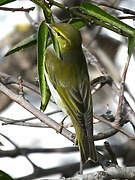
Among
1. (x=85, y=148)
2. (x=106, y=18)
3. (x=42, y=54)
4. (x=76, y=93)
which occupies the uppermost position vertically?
(x=106, y=18)

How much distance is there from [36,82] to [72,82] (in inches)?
20.2

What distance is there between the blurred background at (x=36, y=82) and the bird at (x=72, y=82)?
48cm

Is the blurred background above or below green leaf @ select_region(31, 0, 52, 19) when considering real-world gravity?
below

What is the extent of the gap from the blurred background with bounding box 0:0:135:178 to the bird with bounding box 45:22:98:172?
0.48m

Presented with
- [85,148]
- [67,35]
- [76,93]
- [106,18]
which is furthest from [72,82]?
[106,18]

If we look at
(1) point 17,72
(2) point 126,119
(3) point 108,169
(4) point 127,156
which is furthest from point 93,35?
(3) point 108,169

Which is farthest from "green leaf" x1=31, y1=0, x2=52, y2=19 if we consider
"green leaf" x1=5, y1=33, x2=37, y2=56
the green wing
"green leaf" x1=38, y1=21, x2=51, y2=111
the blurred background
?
the blurred background

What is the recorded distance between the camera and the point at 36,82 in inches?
98.7

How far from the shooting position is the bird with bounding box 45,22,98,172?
1.85 meters

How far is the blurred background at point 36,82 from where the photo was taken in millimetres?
2594

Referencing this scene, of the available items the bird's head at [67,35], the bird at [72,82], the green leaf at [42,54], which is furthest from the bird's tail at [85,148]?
the bird's head at [67,35]

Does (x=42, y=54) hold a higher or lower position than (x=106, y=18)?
lower

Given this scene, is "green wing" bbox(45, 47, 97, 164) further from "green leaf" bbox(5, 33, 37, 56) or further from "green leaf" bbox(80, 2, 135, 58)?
"green leaf" bbox(80, 2, 135, 58)

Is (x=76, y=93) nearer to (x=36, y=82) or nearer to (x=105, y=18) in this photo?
(x=105, y=18)
